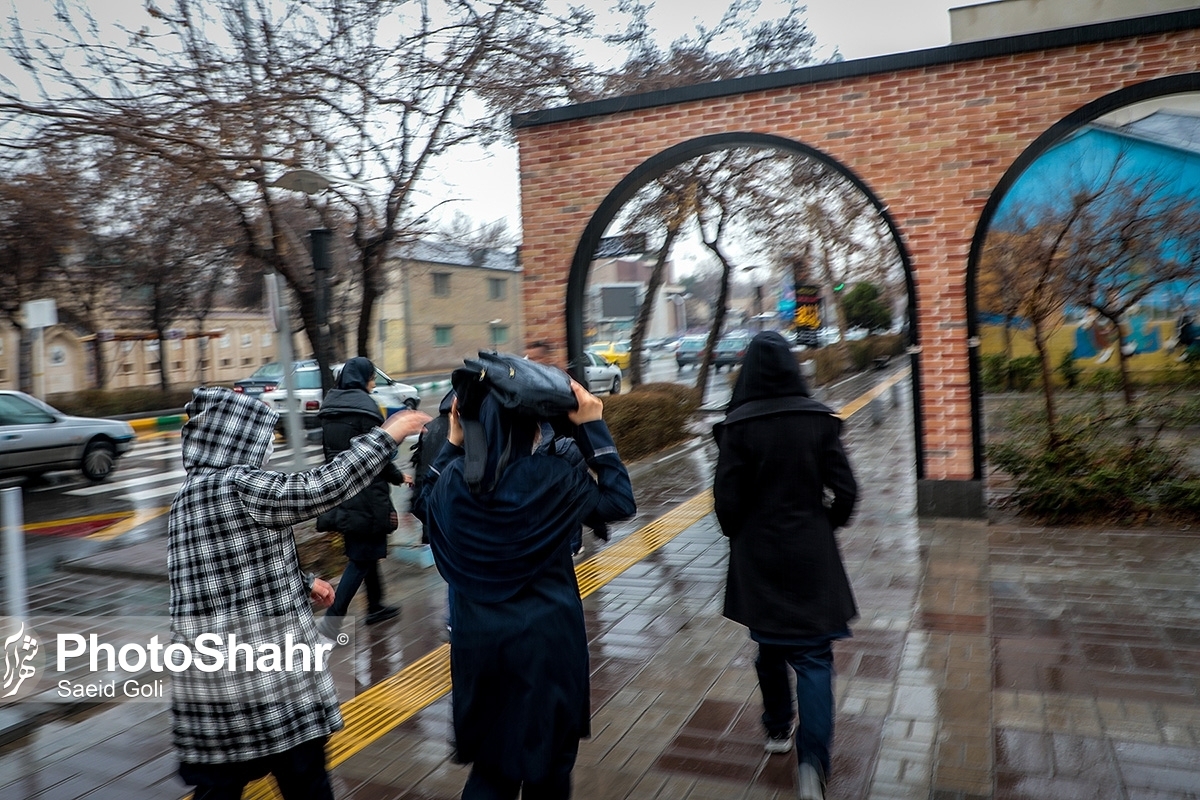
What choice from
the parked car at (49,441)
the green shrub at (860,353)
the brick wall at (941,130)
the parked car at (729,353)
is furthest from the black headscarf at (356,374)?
the parked car at (729,353)

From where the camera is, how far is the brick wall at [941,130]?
7816mm

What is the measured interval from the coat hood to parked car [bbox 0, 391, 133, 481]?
11.7 meters

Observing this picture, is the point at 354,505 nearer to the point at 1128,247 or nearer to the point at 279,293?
the point at 279,293

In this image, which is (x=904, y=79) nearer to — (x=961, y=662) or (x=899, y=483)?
(x=899, y=483)

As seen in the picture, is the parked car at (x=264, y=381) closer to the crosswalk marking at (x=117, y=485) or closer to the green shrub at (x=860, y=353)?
the crosswalk marking at (x=117, y=485)

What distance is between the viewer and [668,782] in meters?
3.67

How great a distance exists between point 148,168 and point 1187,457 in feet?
31.7

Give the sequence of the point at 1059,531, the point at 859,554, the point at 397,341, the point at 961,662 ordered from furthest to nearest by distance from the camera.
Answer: the point at 397,341
the point at 1059,531
the point at 859,554
the point at 961,662

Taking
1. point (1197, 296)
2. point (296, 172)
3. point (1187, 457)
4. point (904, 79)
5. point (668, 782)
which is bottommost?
point (668, 782)

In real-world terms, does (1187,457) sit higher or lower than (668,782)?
higher

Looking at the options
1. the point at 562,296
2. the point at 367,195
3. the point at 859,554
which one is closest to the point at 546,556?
the point at 859,554

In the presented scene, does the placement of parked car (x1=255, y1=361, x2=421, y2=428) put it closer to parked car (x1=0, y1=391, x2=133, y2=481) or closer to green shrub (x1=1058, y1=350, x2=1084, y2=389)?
parked car (x1=0, y1=391, x2=133, y2=481)

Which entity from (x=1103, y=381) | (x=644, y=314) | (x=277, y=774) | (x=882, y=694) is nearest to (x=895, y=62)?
(x=1103, y=381)

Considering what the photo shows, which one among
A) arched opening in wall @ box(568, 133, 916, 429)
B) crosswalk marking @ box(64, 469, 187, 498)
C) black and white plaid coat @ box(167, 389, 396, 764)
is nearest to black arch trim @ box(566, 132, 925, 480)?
arched opening in wall @ box(568, 133, 916, 429)
